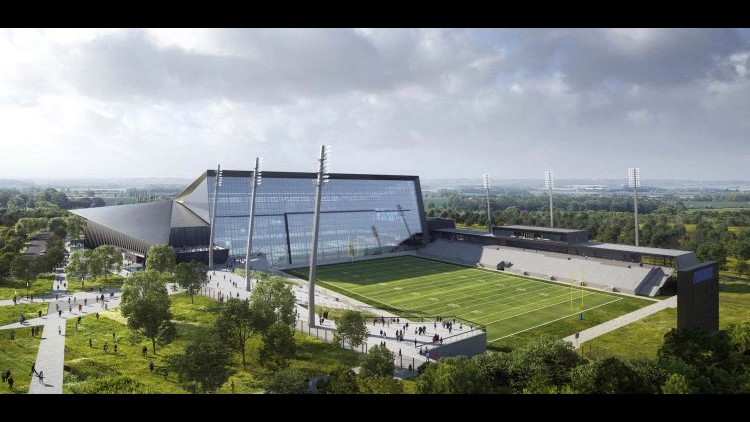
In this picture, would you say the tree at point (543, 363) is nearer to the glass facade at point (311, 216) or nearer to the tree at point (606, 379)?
the tree at point (606, 379)

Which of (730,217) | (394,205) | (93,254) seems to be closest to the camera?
(93,254)

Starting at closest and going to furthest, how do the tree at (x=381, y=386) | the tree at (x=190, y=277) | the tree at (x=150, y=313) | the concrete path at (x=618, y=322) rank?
1. the tree at (x=381, y=386)
2. the tree at (x=150, y=313)
3. the concrete path at (x=618, y=322)
4. the tree at (x=190, y=277)

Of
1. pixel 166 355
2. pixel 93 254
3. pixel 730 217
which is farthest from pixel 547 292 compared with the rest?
pixel 730 217

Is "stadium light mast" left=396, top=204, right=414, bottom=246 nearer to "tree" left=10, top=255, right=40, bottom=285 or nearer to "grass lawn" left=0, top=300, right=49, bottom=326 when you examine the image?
"tree" left=10, top=255, right=40, bottom=285

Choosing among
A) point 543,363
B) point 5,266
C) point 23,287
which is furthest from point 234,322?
point 5,266

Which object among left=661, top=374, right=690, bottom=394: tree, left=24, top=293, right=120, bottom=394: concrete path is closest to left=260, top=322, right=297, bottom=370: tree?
left=24, top=293, right=120, bottom=394: concrete path

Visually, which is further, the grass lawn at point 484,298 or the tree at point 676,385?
the grass lawn at point 484,298

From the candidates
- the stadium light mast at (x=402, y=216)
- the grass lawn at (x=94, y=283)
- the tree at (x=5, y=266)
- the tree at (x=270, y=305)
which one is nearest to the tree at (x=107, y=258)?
the grass lawn at (x=94, y=283)
